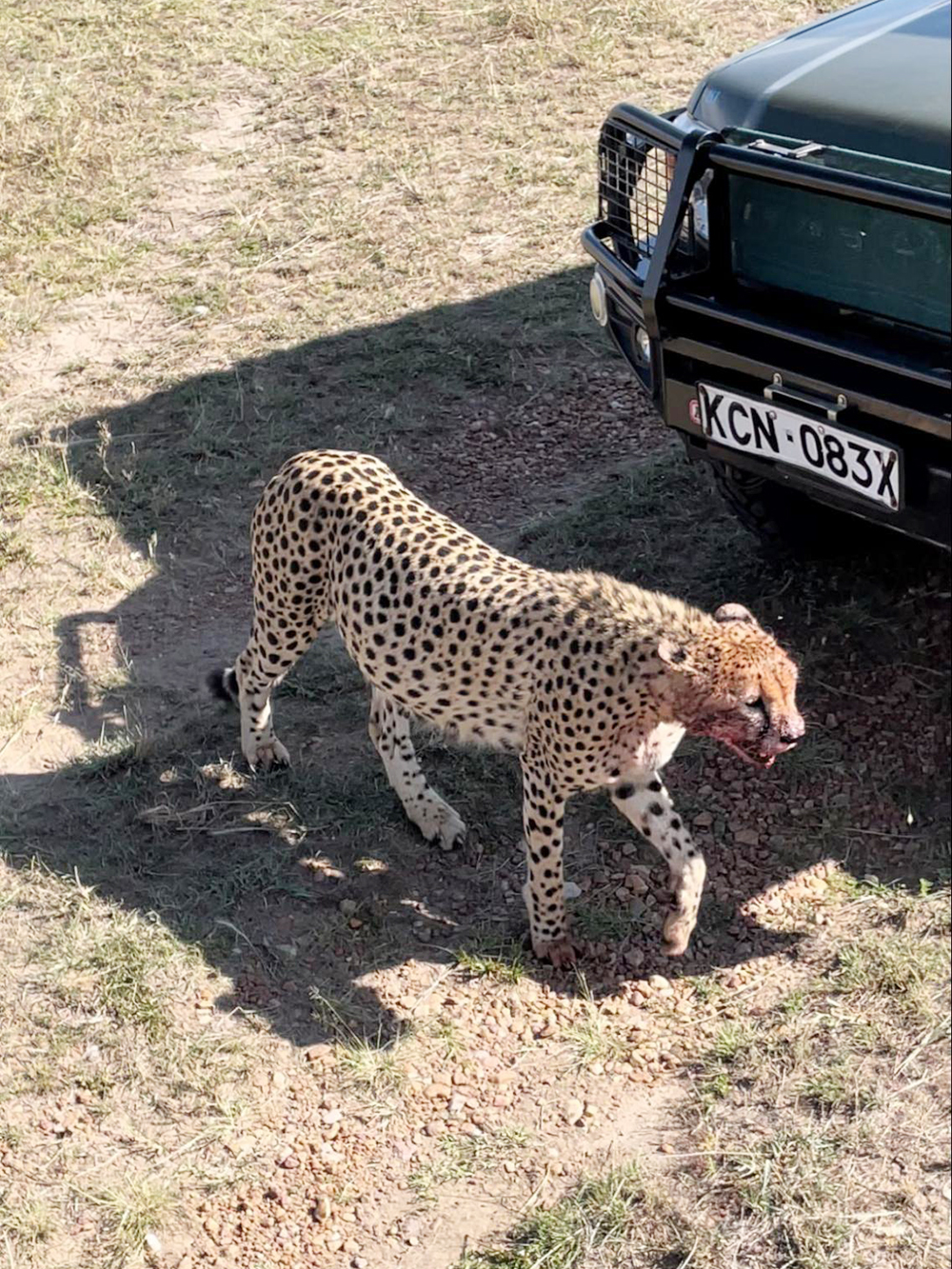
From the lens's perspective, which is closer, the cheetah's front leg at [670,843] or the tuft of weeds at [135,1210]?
the tuft of weeds at [135,1210]

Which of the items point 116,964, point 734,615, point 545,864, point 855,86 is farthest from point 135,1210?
point 855,86

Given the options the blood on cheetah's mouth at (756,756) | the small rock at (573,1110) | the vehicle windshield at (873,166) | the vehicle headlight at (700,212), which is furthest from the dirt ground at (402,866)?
the vehicle windshield at (873,166)

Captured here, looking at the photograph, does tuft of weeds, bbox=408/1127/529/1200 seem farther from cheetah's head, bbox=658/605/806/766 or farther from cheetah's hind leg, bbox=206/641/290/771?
cheetah's hind leg, bbox=206/641/290/771

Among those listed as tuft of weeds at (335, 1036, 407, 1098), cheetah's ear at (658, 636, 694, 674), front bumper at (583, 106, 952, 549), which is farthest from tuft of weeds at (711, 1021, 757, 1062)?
front bumper at (583, 106, 952, 549)

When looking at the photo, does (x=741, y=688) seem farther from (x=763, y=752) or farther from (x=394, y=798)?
(x=394, y=798)

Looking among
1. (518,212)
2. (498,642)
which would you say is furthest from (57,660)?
(518,212)

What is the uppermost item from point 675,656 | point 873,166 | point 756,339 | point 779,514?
point 873,166

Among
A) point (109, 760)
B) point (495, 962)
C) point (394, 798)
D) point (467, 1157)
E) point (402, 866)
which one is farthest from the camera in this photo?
point (109, 760)

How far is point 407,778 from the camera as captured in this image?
4.13 metres

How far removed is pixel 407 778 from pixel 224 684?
0.67m

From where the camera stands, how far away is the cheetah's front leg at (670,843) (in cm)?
359

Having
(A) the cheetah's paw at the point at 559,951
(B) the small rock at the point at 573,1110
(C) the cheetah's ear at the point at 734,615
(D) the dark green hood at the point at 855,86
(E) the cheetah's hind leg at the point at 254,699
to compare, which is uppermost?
(D) the dark green hood at the point at 855,86

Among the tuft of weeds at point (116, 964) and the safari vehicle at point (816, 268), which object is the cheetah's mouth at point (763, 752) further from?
the tuft of weeds at point (116, 964)

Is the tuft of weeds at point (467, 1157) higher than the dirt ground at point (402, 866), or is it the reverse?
the dirt ground at point (402, 866)
